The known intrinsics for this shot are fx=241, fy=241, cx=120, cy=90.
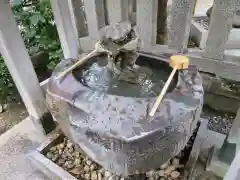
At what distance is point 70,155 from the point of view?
102 centimetres

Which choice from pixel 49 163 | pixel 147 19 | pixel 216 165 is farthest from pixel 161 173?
pixel 147 19

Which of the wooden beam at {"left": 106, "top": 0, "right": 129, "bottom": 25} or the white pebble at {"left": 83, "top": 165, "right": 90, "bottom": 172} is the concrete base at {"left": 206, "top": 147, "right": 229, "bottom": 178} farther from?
the wooden beam at {"left": 106, "top": 0, "right": 129, "bottom": 25}

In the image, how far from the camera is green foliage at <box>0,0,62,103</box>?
1469mm

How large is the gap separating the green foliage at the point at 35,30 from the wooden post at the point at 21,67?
48cm

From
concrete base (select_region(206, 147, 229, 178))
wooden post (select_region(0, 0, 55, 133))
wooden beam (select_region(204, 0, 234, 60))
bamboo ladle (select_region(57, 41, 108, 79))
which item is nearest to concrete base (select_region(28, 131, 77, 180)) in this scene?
wooden post (select_region(0, 0, 55, 133))

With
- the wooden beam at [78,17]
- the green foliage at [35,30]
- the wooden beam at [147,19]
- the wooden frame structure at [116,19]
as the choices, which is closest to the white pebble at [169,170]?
the wooden frame structure at [116,19]

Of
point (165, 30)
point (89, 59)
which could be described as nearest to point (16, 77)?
point (89, 59)

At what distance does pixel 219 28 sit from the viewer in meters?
0.99

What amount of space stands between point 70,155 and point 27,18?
3.15 ft

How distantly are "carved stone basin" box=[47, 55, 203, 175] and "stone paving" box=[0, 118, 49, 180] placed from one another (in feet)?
1.71

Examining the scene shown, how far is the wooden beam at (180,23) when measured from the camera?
0.98 m

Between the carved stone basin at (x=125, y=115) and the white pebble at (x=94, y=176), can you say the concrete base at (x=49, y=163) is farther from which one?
the carved stone basin at (x=125, y=115)

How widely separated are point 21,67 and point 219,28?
820 millimetres

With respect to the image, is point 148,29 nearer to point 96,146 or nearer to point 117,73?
point 117,73
